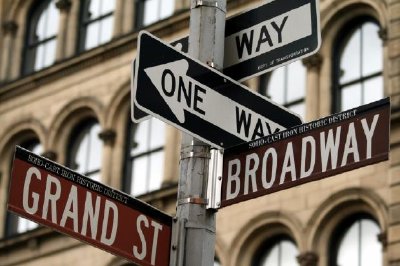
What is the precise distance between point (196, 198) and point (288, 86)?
54.7ft

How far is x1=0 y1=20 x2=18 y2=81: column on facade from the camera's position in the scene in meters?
29.8

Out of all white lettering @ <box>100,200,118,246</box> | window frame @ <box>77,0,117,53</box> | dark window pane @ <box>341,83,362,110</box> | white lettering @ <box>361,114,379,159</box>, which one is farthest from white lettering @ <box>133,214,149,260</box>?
window frame @ <box>77,0,117,53</box>

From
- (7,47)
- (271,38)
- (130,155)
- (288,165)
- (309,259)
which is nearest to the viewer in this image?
(288,165)

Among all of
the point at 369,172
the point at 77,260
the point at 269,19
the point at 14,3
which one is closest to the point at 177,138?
the point at 77,260

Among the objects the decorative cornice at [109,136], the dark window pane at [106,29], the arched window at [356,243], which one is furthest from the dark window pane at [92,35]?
the arched window at [356,243]

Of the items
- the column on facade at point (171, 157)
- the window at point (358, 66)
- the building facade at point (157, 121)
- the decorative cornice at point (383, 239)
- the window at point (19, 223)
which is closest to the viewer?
the decorative cornice at point (383, 239)

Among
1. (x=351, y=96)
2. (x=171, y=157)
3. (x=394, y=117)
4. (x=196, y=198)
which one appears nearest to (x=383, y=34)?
(x=351, y=96)

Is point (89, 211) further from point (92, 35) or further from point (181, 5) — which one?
point (92, 35)

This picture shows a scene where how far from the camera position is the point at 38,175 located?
6.98m

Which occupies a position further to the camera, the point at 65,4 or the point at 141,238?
the point at 65,4

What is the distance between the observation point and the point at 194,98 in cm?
717

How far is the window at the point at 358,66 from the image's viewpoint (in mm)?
22281

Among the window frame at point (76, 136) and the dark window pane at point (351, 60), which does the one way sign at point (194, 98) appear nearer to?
the dark window pane at point (351, 60)

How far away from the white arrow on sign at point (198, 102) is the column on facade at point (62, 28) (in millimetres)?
21635
